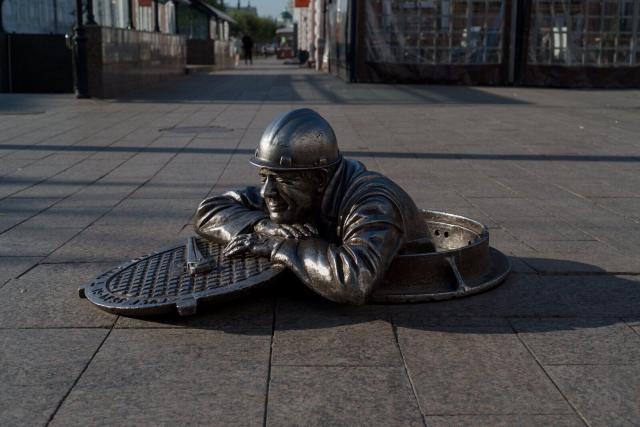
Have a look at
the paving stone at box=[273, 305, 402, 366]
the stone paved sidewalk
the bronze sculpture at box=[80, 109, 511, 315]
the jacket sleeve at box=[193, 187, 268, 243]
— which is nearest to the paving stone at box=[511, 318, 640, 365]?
the stone paved sidewalk

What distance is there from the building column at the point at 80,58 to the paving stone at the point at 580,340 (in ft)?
49.3

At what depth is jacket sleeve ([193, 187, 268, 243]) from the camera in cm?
454

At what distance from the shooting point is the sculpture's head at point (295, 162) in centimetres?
411

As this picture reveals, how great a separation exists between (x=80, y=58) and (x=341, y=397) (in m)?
15.7

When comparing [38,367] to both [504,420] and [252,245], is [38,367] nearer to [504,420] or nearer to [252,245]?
[252,245]

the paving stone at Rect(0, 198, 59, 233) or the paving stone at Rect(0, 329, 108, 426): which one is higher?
the paving stone at Rect(0, 198, 59, 233)

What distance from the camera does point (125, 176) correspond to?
8266mm

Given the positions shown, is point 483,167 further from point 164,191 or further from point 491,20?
point 491,20

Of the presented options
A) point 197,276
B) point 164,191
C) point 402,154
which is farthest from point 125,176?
point 197,276

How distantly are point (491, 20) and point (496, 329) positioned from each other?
2016 cm

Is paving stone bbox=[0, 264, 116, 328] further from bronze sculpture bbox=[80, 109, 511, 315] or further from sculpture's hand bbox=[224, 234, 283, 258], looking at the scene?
sculpture's hand bbox=[224, 234, 283, 258]

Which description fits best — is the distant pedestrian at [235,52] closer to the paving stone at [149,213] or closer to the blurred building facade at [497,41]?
the blurred building facade at [497,41]

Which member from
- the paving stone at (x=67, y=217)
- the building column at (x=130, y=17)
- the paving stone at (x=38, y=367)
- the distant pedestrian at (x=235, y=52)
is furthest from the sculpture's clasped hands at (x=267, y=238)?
the distant pedestrian at (x=235, y=52)

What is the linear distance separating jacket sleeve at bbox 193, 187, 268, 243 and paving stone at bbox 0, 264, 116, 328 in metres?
0.68
